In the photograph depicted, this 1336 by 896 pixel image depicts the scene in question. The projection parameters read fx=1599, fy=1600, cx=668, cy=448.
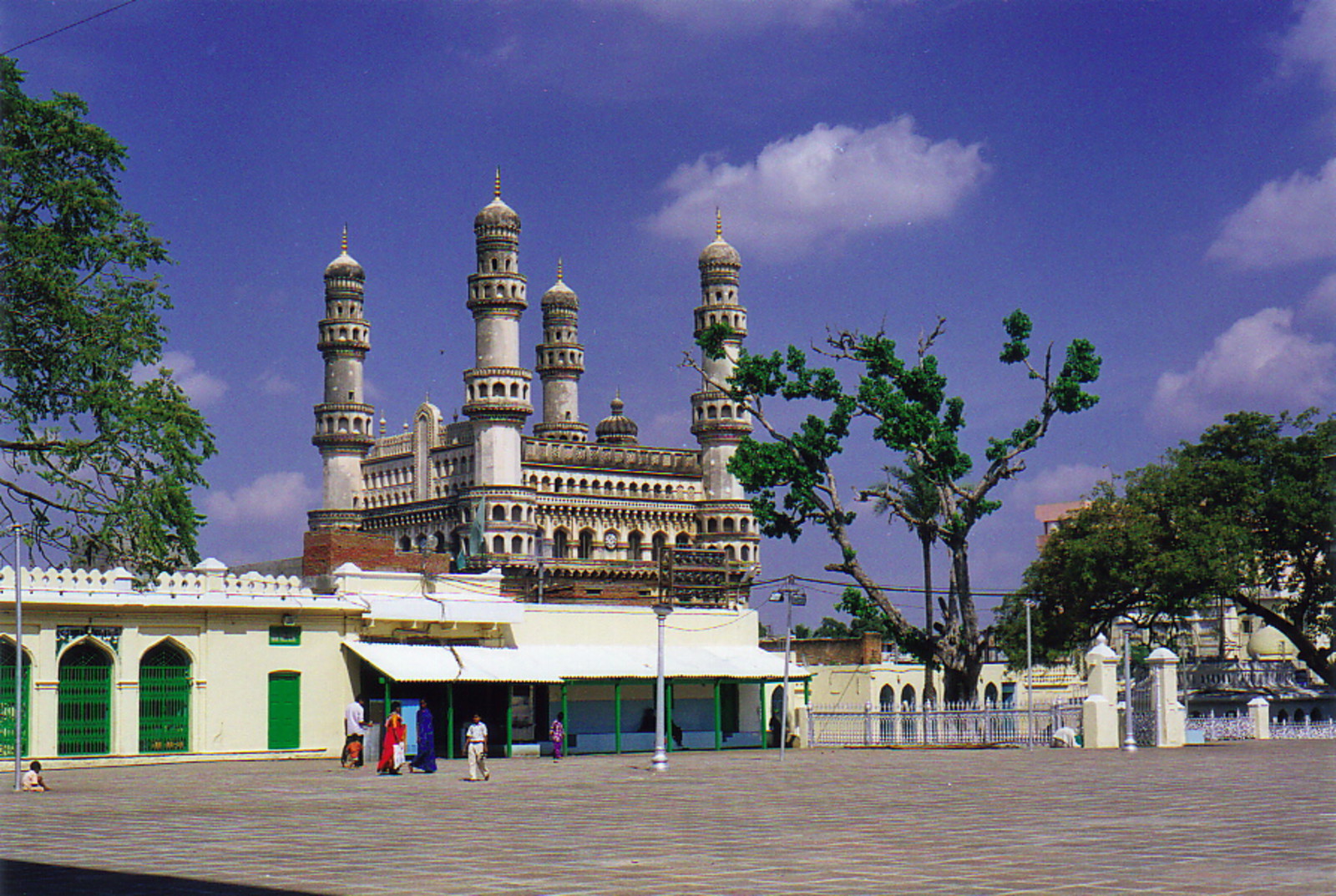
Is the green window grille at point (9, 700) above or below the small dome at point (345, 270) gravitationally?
below

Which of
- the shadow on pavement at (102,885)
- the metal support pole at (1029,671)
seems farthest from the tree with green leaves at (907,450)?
the shadow on pavement at (102,885)

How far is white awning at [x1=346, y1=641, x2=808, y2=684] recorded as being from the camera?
30953 millimetres

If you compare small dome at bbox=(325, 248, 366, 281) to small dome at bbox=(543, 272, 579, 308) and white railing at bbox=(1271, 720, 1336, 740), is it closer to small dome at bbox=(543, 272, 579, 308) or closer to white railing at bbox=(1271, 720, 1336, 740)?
small dome at bbox=(543, 272, 579, 308)

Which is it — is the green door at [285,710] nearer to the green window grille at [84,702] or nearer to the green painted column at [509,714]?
the green window grille at [84,702]

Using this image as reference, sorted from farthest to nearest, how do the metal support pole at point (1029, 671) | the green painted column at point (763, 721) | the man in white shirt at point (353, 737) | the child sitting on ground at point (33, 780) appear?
the green painted column at point (763, 721)
the metal support pole at point (1029, 671)
the man in white shirt at point (353, 737)
the child sitting on ground at point (33, 780)

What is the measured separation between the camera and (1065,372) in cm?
4141

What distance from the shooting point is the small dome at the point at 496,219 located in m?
79.3

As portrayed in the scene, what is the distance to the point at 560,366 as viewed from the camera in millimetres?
92625

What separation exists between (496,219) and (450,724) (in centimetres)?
5227

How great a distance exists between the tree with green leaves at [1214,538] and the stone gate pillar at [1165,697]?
32.3 ft

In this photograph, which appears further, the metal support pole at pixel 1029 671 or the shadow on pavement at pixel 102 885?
the metal support pole at pixel 1029 671

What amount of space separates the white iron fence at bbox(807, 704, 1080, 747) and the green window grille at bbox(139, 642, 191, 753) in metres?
14.8

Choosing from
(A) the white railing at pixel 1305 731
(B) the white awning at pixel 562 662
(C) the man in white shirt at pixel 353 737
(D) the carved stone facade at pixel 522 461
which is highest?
(D) the carved stone facade at pixel 522 461

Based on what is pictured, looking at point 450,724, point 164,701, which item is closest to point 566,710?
point 450,724
